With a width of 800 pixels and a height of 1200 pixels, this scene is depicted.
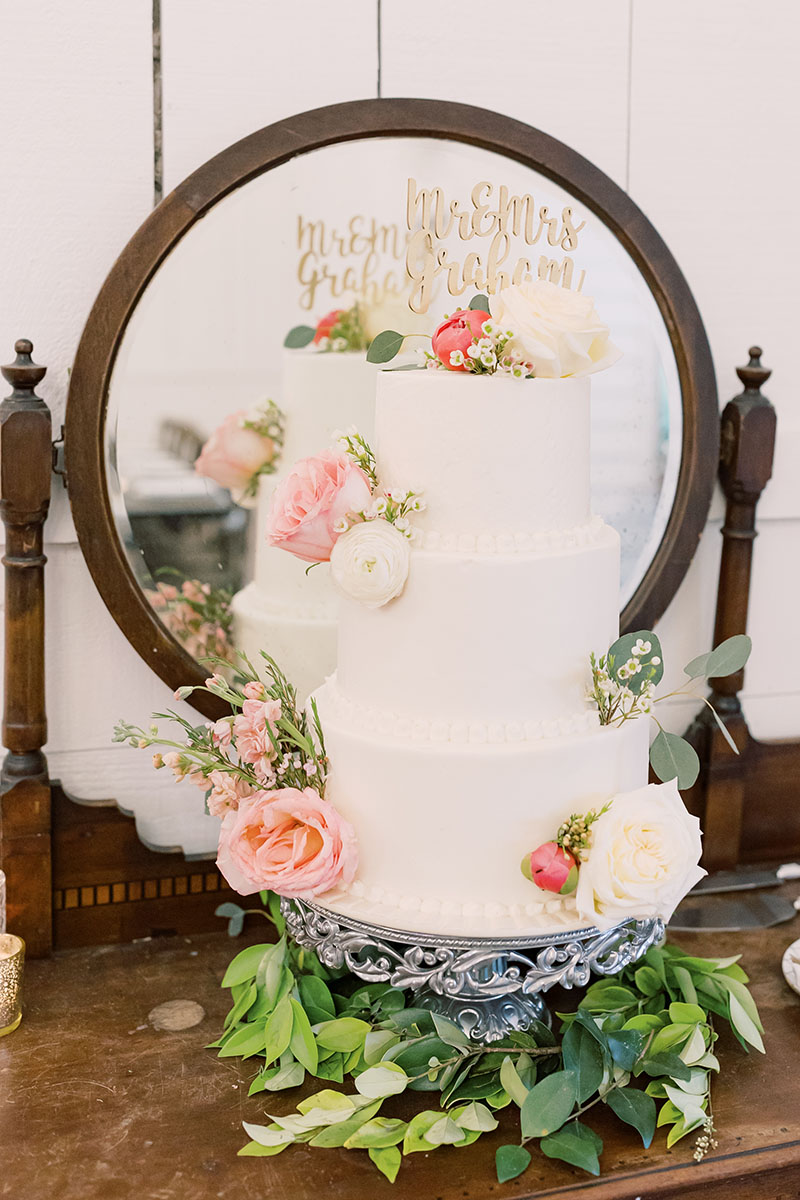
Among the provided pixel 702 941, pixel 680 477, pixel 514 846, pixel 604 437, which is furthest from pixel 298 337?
pixel 702 941

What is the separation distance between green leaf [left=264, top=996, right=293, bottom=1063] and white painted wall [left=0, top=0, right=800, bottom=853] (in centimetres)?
34

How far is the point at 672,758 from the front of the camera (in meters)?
1.05

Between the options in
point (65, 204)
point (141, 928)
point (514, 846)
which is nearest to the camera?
point (514, 846)

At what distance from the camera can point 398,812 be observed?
0.98 m

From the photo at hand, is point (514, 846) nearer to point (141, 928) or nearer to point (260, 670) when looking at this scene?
point (260, 670)

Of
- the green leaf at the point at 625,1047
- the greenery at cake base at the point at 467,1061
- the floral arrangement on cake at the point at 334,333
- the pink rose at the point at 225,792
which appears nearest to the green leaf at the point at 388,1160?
the greenery at cake base at the point at 467,1061

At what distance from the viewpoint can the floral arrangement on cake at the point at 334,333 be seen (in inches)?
49.9

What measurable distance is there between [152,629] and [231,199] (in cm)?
47

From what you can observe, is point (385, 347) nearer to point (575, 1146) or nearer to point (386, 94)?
point (386, 94)

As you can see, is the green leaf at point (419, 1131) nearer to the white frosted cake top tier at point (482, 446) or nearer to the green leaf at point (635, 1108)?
the green leaf at point (635, 1108)

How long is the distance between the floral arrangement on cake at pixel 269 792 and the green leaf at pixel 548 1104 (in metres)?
0.24

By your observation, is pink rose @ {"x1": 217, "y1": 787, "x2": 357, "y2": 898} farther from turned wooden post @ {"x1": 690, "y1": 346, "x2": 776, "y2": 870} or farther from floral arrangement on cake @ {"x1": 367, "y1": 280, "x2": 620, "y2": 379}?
turned wooden post @ {"x1": 690, "y1": 346, "x2": 776, "y2": 870}

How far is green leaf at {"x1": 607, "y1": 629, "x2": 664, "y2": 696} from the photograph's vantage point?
1.00 metres

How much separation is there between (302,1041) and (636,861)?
361 mm
